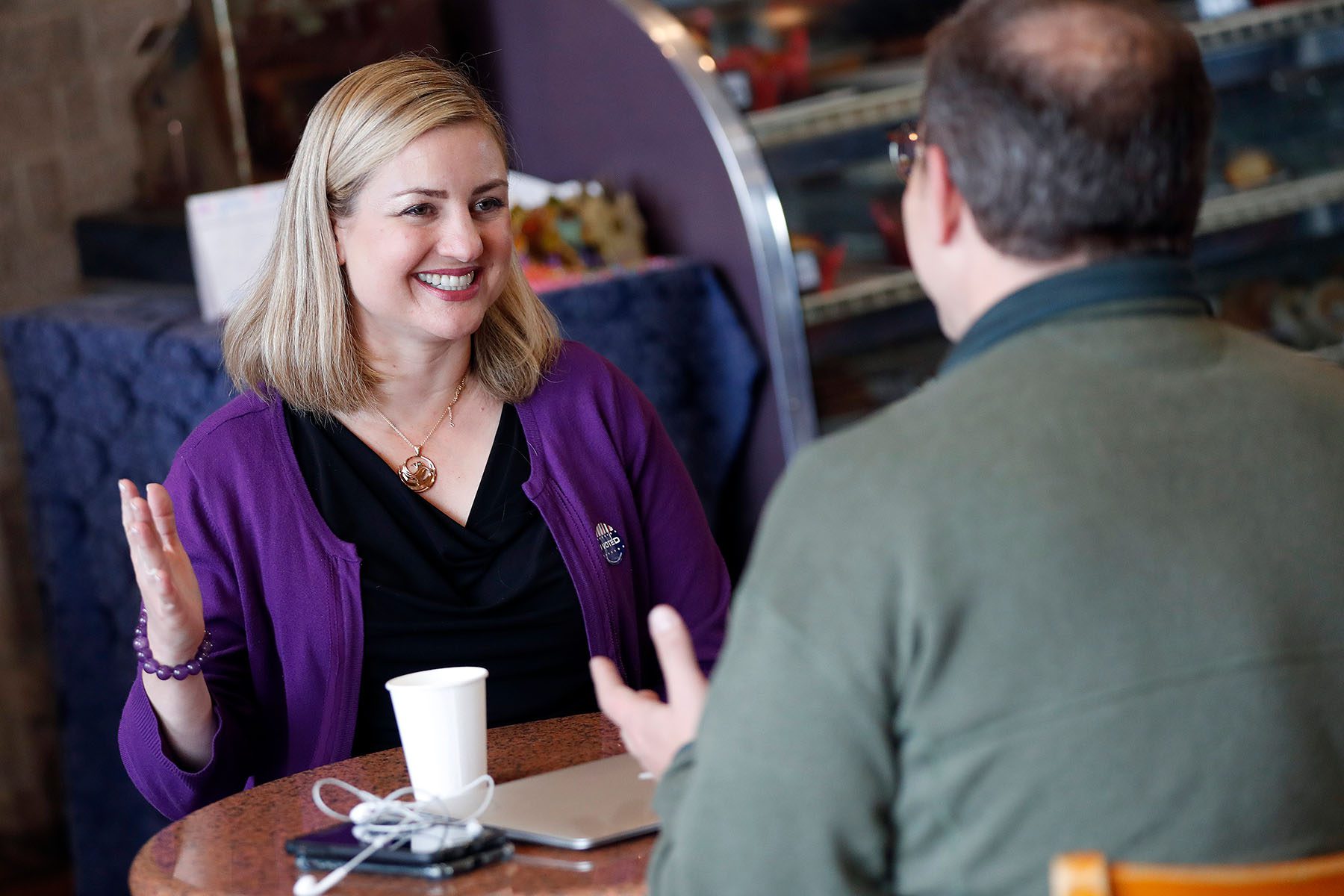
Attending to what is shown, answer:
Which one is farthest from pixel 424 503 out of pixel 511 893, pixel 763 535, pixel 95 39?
pixel 95 39

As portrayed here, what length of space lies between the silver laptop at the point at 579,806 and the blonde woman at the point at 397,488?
1.58 feet

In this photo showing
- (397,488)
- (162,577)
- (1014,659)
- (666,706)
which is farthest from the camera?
(397,488)

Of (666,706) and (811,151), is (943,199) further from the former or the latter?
(811,151)

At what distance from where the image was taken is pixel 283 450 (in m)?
2.02

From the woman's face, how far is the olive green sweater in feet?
3.57

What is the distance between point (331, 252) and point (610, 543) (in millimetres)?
543

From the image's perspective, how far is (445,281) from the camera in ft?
6.72

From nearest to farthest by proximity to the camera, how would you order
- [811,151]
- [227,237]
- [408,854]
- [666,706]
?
[666,706] < [408,854] < [227,237] < [811,151]

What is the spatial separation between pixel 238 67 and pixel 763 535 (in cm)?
326

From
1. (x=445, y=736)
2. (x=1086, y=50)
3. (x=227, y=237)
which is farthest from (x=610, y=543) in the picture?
(x=227, y=237)

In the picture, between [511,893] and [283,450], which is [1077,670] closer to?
[511,893]

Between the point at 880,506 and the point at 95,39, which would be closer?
the point at 880,506

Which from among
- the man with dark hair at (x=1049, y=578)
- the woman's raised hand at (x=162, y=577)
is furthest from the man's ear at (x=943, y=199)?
the woman's raised hand at (x=162, y=577)

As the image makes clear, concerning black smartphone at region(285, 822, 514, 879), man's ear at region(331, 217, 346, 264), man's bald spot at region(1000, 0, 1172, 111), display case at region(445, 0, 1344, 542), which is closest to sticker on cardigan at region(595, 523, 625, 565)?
man's ear at region(331, 217, 346, 264)
